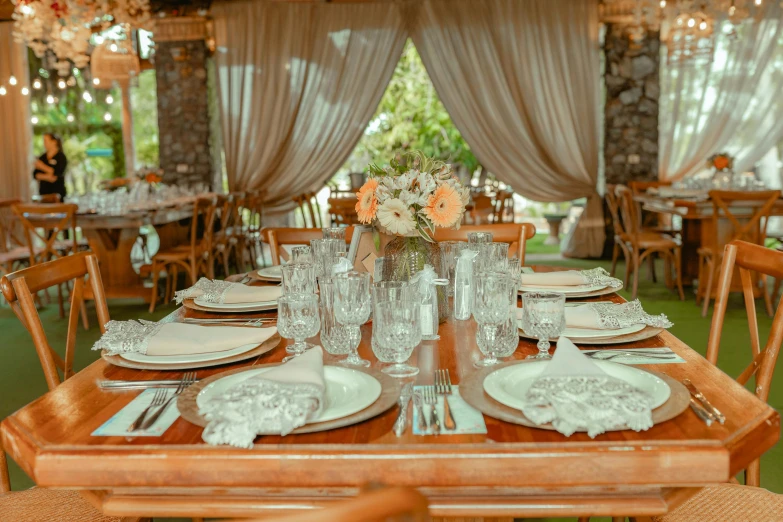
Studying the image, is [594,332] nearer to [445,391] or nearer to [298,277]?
[445,391]

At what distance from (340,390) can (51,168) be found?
284 inches

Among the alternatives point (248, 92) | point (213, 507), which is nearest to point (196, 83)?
point (248, 92)

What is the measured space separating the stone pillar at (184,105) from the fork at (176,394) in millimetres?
6998

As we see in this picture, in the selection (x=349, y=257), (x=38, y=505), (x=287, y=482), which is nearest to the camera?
(x=287, y=482)

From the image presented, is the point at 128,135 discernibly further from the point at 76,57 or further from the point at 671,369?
the point at 671,369

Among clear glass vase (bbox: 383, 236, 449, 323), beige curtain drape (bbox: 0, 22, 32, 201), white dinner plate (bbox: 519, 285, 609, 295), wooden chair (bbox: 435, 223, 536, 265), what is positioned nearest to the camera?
clear glass vase (bbox: 383, 236, 449, 323)

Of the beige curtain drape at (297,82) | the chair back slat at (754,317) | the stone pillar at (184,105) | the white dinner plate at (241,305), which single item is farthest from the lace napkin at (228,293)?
the stone pillar at (184,105)

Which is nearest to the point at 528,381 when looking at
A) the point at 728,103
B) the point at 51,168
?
the point at 51,168

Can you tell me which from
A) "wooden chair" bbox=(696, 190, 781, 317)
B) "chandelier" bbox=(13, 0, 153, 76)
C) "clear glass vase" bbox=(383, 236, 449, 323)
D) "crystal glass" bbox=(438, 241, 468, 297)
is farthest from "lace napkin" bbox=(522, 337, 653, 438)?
Result: "chandelier" bbox=(13, 0, 153, 76)

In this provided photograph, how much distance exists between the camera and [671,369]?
1.46 meters

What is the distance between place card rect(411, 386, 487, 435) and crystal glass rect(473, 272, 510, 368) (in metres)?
0.23

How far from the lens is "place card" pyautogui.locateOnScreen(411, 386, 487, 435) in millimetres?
1132

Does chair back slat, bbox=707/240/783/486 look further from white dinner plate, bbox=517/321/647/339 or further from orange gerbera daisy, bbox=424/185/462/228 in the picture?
orange gerbera daisy, bbox=424/185/462/228

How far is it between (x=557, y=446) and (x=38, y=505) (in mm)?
1167
